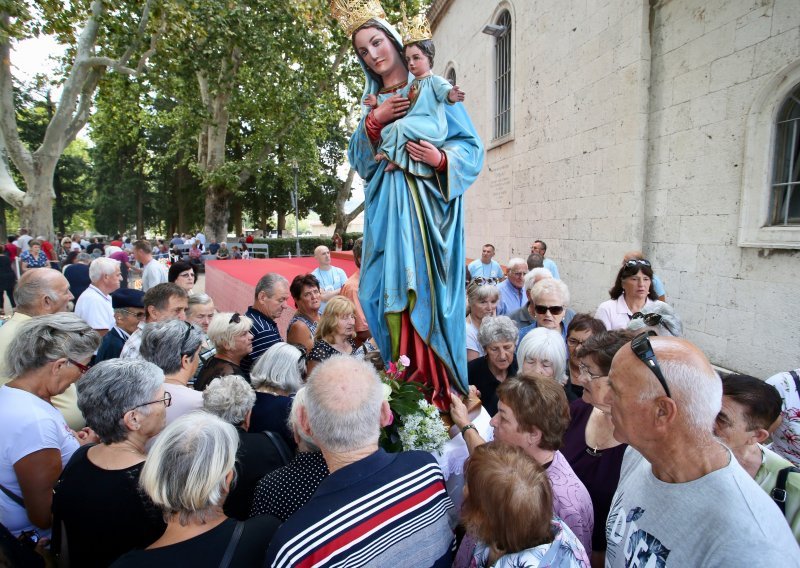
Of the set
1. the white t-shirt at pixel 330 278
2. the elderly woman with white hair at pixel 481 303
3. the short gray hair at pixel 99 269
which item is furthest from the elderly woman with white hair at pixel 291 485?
the white t-shirt at pixel 330 278

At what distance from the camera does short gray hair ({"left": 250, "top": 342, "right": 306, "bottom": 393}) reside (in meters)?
2.68

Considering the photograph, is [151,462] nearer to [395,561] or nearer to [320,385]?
[320,385]

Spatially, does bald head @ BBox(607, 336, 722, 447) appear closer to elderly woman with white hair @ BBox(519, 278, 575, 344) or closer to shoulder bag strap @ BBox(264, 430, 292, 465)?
shoulder bag strap @ BBox(264, 430, 292, 465)

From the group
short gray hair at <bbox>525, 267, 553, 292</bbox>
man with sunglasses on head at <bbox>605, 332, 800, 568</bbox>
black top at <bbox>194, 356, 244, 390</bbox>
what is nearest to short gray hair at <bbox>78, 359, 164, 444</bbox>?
black top at <bbox>194, 356, 244, 390</bbox>

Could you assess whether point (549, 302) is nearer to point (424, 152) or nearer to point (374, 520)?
point (424, 152)

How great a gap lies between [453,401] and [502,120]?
1017 cm

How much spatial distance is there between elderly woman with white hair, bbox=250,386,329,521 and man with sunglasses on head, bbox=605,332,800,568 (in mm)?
1050

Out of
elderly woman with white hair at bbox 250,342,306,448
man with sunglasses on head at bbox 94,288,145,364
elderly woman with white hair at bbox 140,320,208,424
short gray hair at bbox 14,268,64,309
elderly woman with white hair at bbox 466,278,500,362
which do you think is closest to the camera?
elderly woman with white hair at bbox 250,342,306,448

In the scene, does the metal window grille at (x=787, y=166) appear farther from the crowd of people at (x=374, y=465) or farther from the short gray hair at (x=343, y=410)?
the short gray hair at (x=343, y=410)

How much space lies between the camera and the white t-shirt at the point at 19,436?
1980 mm

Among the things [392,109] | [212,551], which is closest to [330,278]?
[392,109]

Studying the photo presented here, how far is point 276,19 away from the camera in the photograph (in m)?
12.9

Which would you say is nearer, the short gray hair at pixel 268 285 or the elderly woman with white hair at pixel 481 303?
the short gray hair at pixel 268 285

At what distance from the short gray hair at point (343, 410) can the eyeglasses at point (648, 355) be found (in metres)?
0.79
